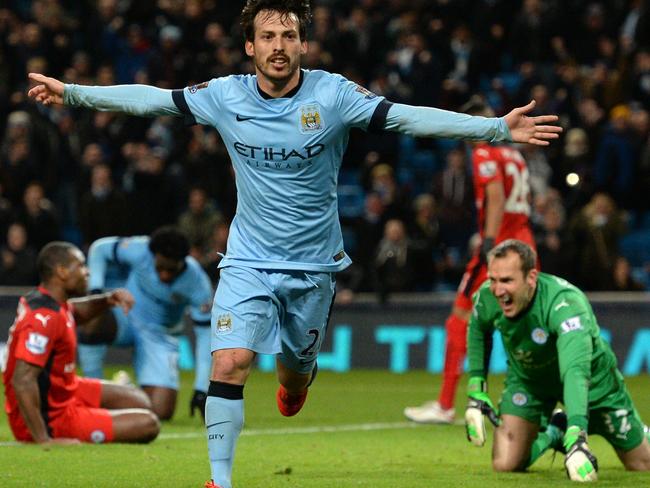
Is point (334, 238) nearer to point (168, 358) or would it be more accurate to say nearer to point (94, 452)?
point (94, 452)

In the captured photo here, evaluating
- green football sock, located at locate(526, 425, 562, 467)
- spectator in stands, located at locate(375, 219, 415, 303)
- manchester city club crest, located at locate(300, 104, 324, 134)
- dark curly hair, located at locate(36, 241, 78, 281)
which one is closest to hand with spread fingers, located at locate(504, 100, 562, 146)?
manchester city club crest, located at locate(300, 104, 324, 134)

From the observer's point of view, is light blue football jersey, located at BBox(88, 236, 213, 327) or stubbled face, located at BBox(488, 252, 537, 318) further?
light blue football jersey, located at BBox(88, 236, 213, 327)

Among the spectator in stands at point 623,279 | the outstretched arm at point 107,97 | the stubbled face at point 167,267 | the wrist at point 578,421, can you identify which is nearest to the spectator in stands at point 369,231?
the spectator in stands at point 623,279

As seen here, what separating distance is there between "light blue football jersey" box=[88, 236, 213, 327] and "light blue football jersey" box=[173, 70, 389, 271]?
A: 4788 millimetres

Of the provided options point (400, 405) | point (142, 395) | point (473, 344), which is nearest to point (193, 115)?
point (473, 344)

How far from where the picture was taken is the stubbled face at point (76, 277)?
9.28 metres

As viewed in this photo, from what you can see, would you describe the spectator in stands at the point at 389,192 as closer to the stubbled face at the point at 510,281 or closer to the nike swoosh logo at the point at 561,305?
the stubbled face at the point at 510,281

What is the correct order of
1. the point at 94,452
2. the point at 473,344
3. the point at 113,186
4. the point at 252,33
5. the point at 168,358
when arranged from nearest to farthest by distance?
1. the point at 252,33
2. the point at 473,344
3. the point at 94,452
4. the point at 168,358
5. the point at 113,186

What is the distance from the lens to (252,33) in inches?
272

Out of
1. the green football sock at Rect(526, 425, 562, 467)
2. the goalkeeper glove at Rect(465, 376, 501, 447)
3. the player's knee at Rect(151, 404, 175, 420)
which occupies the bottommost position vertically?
the player's knee at Rect(151, 404, 175, 420)

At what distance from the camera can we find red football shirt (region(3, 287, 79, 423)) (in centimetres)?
889

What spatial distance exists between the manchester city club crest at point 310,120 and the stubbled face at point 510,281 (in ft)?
5.13

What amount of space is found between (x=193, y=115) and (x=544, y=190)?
11126 millimetres

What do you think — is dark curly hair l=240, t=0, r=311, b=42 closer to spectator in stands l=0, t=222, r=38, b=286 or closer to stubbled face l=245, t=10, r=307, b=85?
stubbled face l=245, t=10, r=307, b=85
